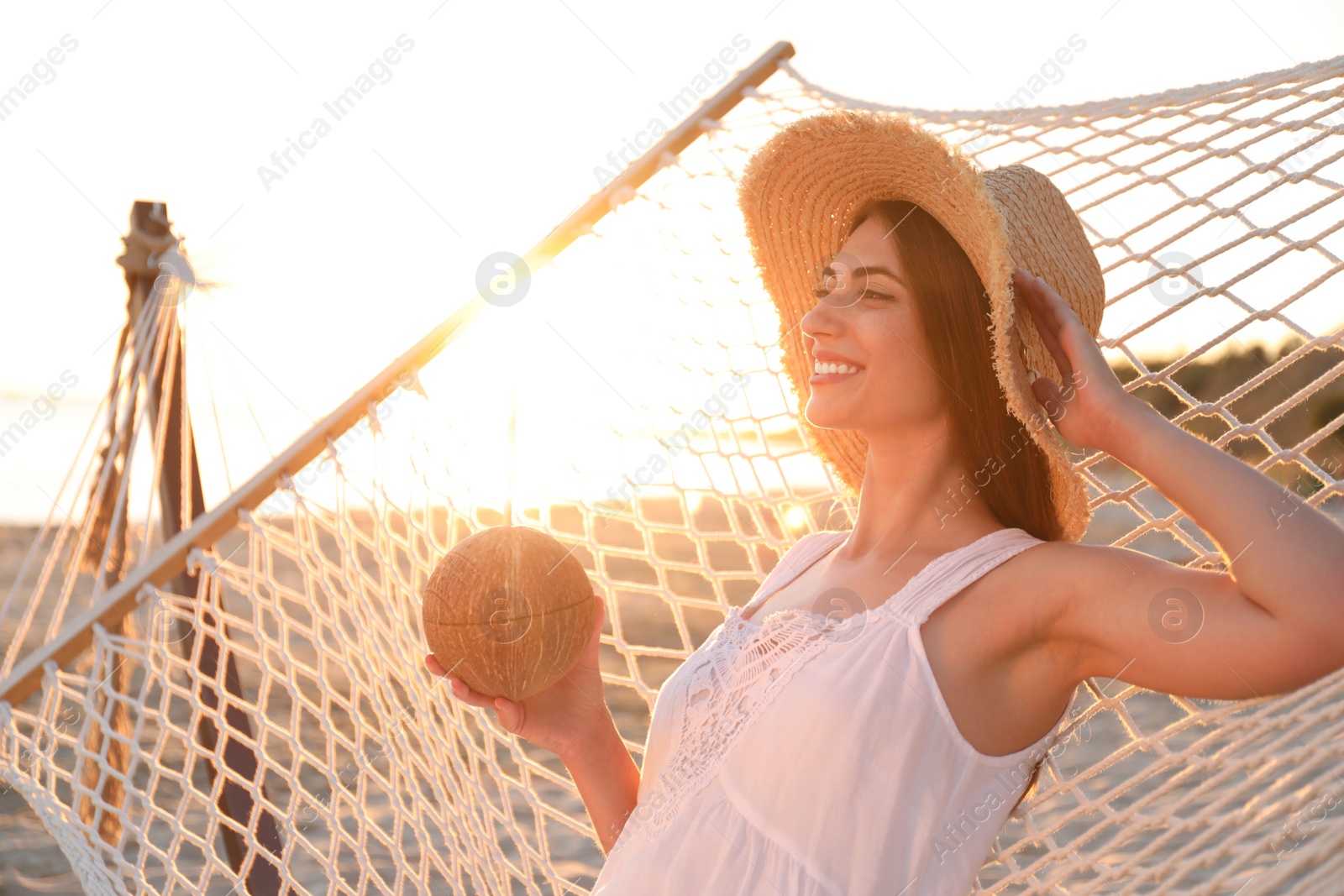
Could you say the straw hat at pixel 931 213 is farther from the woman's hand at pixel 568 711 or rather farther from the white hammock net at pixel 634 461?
the woman's hand at pixel 568 711

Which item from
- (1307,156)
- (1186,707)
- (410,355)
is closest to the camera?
(1186,707)

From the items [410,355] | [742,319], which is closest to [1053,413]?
[742,319]

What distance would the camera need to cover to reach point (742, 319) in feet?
6.00

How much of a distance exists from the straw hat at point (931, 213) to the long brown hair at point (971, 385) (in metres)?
0.02

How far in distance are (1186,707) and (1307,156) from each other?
2.55 feet

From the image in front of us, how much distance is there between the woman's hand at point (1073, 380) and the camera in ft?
3.09

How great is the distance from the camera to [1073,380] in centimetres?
98

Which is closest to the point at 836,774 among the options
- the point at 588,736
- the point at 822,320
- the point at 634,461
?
the point at 588,736

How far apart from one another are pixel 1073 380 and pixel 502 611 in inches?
23.7

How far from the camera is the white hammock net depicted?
4.38ft

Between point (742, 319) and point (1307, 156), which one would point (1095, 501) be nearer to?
point (1307, 156)

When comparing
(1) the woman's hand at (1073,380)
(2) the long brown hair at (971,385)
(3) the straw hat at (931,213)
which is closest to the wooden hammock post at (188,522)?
(3) the straw hat at (931,213)

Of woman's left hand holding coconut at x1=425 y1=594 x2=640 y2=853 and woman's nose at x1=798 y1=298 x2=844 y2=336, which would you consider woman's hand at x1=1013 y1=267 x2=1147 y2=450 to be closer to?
woman's nose at x1=798 y1=298 x2=844 y2=336

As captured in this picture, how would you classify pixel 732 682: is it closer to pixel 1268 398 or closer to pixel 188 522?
pixel 188 522
